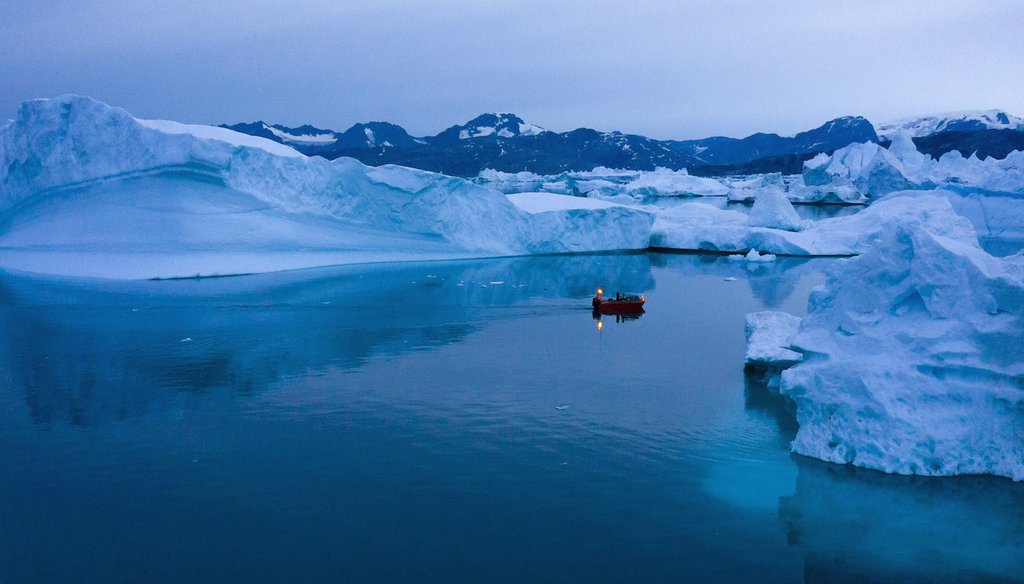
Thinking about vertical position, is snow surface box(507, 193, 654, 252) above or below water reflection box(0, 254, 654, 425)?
above

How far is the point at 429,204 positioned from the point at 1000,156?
3759 inches

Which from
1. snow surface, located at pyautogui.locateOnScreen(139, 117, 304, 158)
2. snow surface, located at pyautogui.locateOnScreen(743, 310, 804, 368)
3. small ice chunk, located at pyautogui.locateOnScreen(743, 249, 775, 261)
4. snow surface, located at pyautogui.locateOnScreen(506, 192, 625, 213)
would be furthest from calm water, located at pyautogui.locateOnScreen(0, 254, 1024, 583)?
snow surface, located at pyautogui.locateOnScreen(506, 192, 625, 213)

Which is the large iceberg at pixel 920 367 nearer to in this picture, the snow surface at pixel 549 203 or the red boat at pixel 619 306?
the red boat at pixel 619 306

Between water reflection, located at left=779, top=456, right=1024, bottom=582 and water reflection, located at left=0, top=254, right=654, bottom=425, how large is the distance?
937cm

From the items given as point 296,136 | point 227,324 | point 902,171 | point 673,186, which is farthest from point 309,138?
point 227,324

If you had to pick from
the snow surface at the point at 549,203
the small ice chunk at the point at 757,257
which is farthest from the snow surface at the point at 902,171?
the snow surface at the point at 549,203

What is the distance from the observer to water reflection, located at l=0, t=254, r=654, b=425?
1420 centimetres

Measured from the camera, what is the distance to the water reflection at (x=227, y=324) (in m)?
14.2

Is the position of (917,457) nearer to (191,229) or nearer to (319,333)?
(319,333)

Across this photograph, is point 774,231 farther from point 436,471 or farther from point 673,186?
point 673,186

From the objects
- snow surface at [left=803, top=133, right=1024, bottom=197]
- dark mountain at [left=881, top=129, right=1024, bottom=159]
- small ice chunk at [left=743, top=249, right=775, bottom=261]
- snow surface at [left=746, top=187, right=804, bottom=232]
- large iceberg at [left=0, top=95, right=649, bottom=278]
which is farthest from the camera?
dark mountain at [left=881, top=129, right=1024, bottom=159]

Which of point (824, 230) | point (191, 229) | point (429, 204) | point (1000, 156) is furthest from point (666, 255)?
point (1000, 156)

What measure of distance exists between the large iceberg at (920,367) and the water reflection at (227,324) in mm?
9135

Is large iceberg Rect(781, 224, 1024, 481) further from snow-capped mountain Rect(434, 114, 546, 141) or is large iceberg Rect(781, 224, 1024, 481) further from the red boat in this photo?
snow-capped mountain Rect(434, 114, 546, 141)
